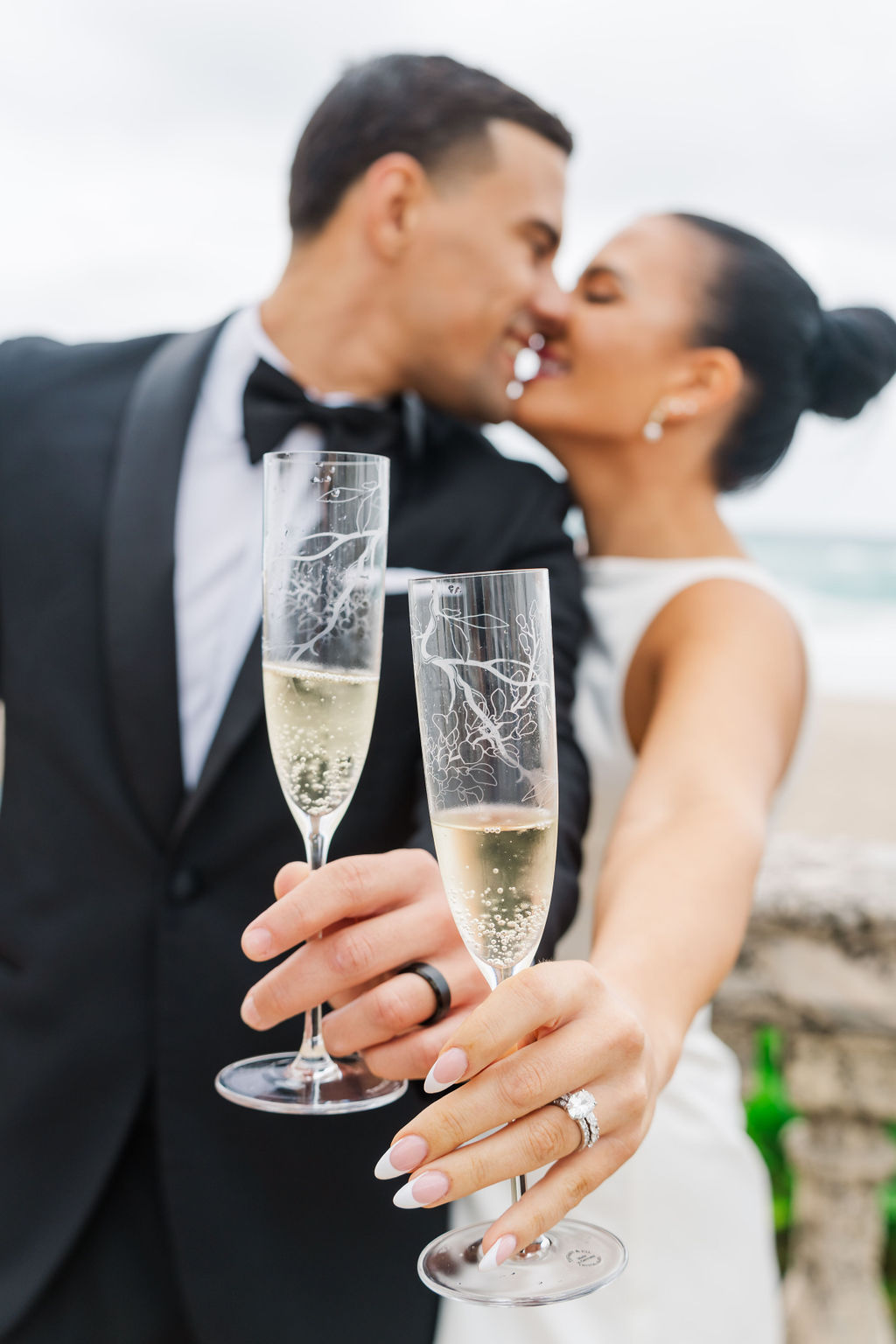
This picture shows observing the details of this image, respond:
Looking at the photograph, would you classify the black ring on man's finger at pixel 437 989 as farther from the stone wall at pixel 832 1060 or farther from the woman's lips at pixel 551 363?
the woman's lips at pixel 551 363

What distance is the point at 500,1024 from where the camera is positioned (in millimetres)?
966

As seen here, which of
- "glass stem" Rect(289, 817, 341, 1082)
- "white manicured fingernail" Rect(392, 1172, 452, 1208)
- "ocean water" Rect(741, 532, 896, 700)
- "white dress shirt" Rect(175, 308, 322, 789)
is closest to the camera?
"white manicured fingernail" Rect(392, 1172, 452, 1208)

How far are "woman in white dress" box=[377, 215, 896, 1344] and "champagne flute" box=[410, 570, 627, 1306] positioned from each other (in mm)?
80

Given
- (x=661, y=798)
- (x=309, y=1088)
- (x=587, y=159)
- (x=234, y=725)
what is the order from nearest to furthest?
(x=309, y=1088), (x=661, y=798), (x=234, y=725), (x=587, y=159)

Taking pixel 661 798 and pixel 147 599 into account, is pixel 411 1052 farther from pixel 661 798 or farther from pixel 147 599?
pixel 147 599

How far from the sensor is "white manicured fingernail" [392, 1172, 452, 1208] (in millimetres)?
963

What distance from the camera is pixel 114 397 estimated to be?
2.46 metres

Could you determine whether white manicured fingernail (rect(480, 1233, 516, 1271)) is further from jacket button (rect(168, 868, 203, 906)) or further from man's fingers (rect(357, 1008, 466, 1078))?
jacket button (rect(168, 868, 203, 906))

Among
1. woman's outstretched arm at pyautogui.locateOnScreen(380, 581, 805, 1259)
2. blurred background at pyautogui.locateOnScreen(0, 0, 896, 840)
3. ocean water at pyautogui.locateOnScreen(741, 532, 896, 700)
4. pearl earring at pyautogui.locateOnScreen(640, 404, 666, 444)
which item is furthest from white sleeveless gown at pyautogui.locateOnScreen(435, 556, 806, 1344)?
ocean water at pyautogui.locateOnScreen(741, 532, 896, 700)

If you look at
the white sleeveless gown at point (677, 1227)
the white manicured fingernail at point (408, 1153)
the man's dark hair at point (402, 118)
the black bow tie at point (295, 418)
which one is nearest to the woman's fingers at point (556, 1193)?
the white manicured fingernail at point (408, 1153)

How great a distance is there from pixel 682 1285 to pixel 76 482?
82.0 inches

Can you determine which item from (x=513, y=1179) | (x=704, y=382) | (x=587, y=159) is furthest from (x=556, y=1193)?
(x=587, y=159)

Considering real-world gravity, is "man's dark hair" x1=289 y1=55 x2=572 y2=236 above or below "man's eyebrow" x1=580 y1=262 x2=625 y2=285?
above

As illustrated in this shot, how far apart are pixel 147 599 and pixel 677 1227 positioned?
166 centimetres
